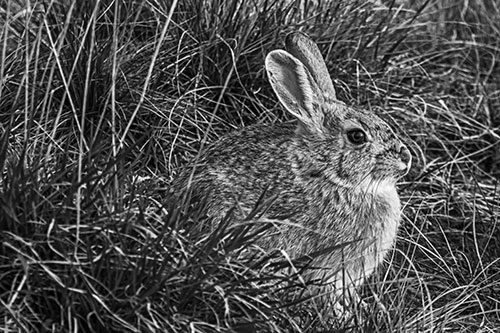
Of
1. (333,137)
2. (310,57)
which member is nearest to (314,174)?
(333,137)

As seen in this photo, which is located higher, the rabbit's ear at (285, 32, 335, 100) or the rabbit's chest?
the rabbit's ear at (285, 32, 335, 100)

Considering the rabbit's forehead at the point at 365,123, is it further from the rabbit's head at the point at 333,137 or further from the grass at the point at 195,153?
the grass at the point at 195,153

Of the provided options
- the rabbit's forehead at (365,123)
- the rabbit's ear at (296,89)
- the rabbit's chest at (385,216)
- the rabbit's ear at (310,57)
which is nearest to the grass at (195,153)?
the rabbit's chest at (385,216)

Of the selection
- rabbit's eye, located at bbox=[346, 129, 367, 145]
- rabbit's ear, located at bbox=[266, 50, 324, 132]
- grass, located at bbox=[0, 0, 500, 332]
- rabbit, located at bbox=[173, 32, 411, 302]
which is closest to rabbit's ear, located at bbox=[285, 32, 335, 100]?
rabbit, located at bbox=[173, 32, 411, 302]

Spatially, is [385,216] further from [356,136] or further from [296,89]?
[296,89]

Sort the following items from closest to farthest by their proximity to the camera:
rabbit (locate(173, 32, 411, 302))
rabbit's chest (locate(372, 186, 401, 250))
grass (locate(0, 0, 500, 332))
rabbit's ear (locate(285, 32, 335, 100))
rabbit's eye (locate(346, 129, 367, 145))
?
grass (locate(0, 0, 500, 332)) < rabbit (locate(173, 32, 411, 302)) < rabbit's chest (locate(372, 186, 401, 250)) < rabbit's eye (locate(346, 129, 367, 145)) < rabbit's ear (locate(285, 32, 335, 100))

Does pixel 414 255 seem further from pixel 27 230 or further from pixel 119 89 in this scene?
pixel 27 230

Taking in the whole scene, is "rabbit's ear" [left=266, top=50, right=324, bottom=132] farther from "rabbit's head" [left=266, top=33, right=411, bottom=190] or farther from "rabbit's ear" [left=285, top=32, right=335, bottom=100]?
"rabbit's ear" [left=285, top=32, right=335, bottom=100]
